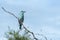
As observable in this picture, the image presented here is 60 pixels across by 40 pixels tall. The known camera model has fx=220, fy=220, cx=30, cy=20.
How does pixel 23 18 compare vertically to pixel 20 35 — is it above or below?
above

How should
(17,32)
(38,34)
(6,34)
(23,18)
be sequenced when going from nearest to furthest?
(38,34) → (23,18) → (17,32) → (6,34)

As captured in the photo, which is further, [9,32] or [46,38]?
[9,32]

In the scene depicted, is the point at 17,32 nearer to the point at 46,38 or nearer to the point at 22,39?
the point at 22,39

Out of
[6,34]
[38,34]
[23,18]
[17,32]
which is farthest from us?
[6,34]

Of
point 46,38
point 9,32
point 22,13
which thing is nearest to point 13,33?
point 9,32

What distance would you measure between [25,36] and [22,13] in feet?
5.68

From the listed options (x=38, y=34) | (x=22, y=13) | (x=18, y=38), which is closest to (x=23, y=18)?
(x=22, y=13)

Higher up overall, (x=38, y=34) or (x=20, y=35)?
(x=38, y=34)

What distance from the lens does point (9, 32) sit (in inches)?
417

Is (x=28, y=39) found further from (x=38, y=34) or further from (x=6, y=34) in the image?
(x=38, y=34)

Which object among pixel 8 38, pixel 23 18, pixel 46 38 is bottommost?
pixel 8 38

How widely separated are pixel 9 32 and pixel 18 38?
0.64 metres

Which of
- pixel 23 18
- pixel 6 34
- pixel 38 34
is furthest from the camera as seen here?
pixel 6 34

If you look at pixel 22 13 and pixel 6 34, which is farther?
pixel 6 34
